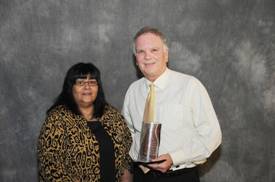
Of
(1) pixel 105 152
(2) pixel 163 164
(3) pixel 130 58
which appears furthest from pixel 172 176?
(3) pixel 130 58

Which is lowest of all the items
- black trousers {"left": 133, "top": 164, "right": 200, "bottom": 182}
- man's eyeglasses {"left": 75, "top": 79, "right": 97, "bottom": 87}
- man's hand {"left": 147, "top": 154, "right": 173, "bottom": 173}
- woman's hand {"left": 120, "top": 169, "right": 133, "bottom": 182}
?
woman's hand {"left": 120, "top": 169, "right": 133, "bottom": 182}

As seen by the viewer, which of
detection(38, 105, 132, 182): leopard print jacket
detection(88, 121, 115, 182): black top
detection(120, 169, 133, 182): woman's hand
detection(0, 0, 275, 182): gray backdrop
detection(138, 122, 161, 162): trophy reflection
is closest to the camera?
detection(138, 122, 161, 162): trophy reflection

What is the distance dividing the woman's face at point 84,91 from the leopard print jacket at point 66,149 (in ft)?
0.29

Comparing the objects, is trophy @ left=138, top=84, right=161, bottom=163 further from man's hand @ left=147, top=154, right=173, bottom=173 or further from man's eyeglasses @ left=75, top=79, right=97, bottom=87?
man's eyeglasses @ left=75, top=79, right=97, bottom=87

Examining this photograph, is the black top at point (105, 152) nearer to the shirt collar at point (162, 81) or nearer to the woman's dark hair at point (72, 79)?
the woman's dark hair at point (72, 79)

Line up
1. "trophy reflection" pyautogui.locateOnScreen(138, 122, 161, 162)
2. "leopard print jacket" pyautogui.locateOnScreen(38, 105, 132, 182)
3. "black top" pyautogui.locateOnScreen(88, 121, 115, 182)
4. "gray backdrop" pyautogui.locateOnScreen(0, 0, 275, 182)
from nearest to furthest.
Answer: "trophy reflection" pyautogui.locateOnScreen(138, 122, 161, 162), "leopard print jacket" pyautogui.locateOnScreen(38, 105, 132, 182), "black top" pyautogui.locateOnScreen(88, 121, 115, 182), "gray backdrop" pyautogui.locateOnScreen(0, 0, 275, 182)

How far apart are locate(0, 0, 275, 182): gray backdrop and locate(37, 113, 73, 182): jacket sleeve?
71 cm

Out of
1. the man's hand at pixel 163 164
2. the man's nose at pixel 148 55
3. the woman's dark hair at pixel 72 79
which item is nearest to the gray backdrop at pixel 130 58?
the woman's dark hair at pixel 72 79

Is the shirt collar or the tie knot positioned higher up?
the shirt collar

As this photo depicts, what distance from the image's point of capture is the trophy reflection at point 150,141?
6.31ft

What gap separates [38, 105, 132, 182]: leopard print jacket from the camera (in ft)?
6.65

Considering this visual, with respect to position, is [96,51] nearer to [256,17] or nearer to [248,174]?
[256,17]

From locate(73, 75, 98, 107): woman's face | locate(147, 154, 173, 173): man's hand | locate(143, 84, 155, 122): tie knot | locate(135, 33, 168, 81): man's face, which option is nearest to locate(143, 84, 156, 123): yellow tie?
locate(143, 84, 155, 122): tie knot

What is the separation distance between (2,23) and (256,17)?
1835 mm
